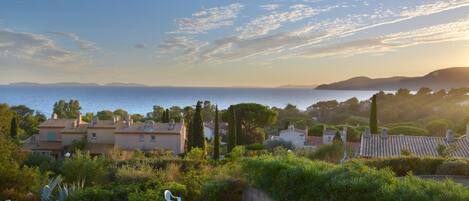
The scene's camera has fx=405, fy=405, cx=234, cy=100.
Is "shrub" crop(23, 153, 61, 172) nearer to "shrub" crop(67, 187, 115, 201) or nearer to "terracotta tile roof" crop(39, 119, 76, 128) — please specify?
"shrub" crop(67, 187, 115, 201)

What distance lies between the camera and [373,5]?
15086 mm

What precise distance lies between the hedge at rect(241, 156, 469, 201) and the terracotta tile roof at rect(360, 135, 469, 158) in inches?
445

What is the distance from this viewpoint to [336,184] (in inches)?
219

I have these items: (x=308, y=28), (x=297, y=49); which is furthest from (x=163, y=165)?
(x=297, y=49)

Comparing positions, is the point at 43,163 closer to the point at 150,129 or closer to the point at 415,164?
the point at 150,129

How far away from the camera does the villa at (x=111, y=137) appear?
97.3ft

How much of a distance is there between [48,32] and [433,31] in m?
25.9

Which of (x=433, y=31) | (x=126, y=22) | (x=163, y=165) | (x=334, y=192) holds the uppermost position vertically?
(x=126, y=22)

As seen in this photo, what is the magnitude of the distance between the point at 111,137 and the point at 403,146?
21.3m

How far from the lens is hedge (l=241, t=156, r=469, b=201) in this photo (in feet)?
16.0

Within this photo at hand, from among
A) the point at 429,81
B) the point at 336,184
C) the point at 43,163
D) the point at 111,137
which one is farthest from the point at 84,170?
the point at 429,81

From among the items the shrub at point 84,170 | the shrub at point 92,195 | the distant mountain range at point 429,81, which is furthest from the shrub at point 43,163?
the distant mountain range at point 429,81

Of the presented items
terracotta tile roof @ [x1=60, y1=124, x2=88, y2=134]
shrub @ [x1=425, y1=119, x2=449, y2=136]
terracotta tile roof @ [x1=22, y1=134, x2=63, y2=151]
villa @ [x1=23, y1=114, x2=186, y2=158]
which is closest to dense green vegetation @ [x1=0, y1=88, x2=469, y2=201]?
villa @ [x1=23, y1=114, x2=186, y2=158]

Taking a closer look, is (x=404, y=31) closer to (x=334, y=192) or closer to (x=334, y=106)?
(x=334, y=192)
